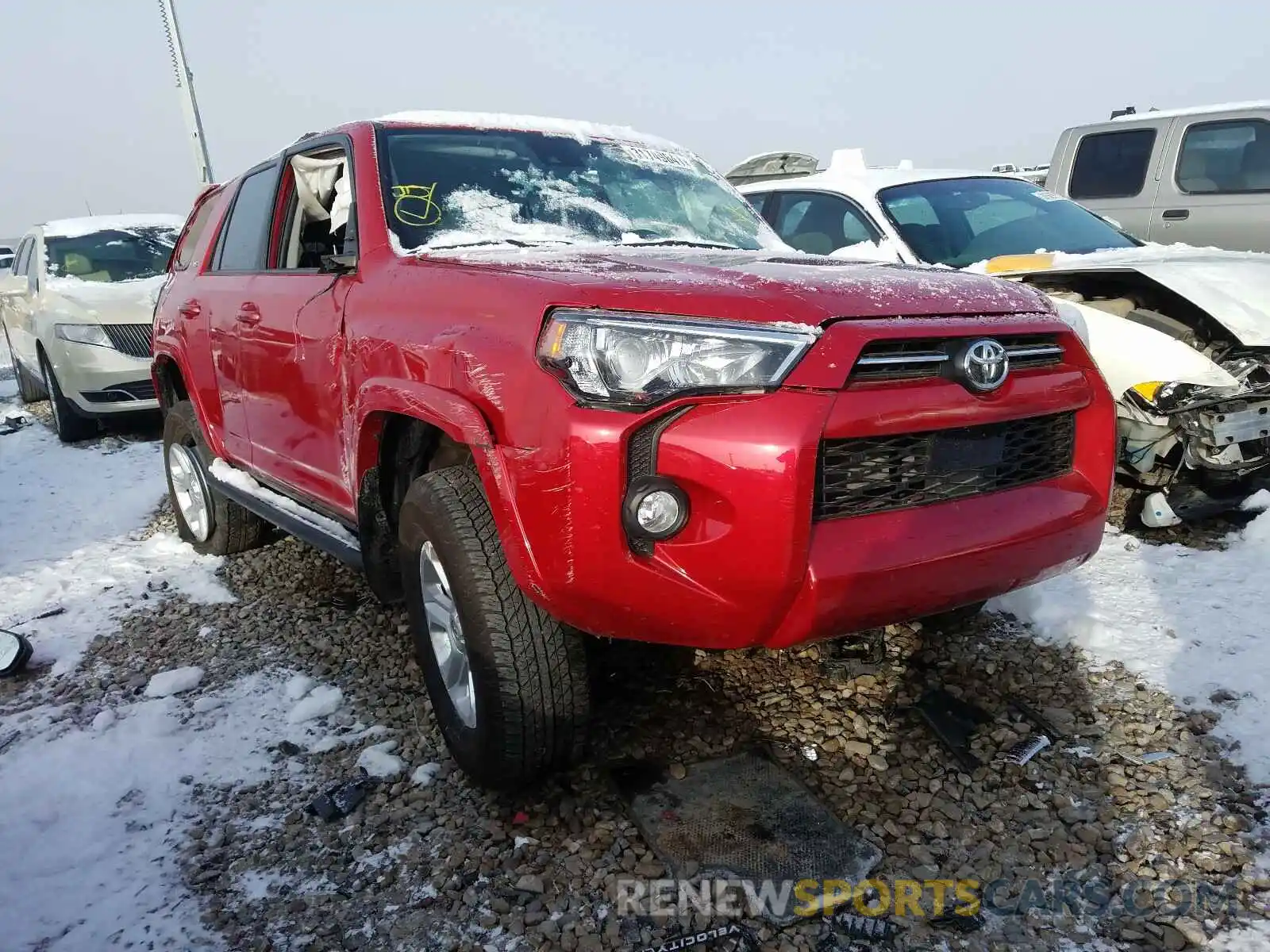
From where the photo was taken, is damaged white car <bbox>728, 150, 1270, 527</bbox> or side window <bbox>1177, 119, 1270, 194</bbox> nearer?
damaged white car <bbox>728, 150, 1270, 527</bbox>

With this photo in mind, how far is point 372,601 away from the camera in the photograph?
12.3ft

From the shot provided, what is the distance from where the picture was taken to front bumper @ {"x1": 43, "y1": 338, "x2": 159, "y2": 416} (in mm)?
7004

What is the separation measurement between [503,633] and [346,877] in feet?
2.33

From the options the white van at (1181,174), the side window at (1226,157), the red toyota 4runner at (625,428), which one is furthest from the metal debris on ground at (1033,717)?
the side window at (1226,157)

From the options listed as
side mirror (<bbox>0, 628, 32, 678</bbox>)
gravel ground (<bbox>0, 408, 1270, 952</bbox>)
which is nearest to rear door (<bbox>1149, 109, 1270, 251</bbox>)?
gravel ground (<bbox>0, 408, 1270, 952</bbox>)

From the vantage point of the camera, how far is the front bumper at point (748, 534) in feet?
5.89

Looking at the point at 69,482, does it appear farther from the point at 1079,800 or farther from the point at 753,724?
the point at 1079,800

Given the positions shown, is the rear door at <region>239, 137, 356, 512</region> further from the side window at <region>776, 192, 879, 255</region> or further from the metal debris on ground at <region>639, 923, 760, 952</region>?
the side window at <region>776, 192, 879, 255</region>

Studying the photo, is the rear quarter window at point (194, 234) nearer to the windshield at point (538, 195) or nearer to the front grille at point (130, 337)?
the windshield at point (538, 195)

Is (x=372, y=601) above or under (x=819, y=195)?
under

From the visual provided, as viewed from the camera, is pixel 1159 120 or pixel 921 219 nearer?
pixel 921 219

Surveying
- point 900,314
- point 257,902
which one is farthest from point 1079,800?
point 257,902

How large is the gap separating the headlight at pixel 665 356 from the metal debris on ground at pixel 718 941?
3.83 feet

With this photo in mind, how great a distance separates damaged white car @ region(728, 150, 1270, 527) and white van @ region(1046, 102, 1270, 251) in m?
2.01
